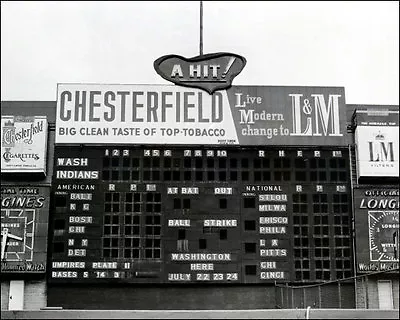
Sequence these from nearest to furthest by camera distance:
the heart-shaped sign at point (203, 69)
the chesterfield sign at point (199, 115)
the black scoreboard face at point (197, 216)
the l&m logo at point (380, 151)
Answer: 1. the black scoreboard face at point (197, 216)
2. the chesterfield sign at point (199, 115)
3. the l&m logo at point (380, 151)
4. the heart-shaped sign at point (203, 69)

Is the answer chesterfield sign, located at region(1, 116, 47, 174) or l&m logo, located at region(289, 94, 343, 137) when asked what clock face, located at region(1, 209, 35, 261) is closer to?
chesterfield sign, located at region(1, 116, 47, 174)

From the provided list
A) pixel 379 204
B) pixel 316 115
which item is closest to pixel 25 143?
pixel 316 115

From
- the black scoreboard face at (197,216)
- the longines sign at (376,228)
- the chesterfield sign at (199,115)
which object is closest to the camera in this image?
the black scoreboard face at (197,216)

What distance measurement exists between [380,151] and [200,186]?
18.4 feet

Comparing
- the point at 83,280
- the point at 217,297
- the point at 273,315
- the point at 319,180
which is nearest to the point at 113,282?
the point at 83,280

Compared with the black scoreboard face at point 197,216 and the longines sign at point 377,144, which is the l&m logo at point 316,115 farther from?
Result: the black scoreboard face at point 197,216

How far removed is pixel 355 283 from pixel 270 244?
275 cm

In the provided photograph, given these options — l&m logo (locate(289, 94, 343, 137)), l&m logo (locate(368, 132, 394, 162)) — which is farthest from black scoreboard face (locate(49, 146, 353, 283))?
l&m logo (locate(368, 132, 394, 162))

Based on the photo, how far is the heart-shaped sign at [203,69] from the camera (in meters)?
23.2

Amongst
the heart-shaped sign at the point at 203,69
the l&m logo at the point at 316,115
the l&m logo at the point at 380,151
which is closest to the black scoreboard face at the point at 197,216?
the l&m logo at the point at 316,115

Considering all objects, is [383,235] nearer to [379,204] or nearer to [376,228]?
[376,228]

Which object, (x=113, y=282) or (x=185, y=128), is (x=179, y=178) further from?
(x=113, y=282)

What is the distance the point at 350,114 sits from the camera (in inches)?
944

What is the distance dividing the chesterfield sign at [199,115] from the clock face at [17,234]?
2.48 meters
